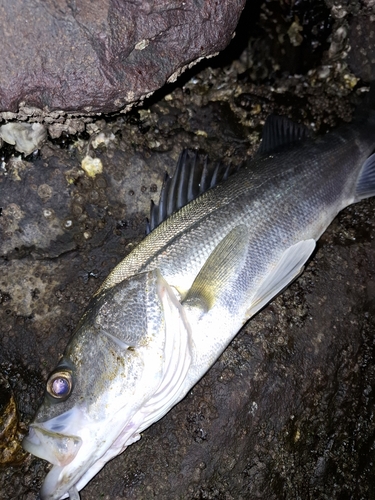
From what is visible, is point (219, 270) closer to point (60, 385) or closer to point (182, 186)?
point (182, 186)

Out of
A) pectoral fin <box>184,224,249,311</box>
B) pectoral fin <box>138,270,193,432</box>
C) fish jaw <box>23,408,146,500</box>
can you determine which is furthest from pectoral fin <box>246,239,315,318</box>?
fish jaw <box>23,408,146,500</box>

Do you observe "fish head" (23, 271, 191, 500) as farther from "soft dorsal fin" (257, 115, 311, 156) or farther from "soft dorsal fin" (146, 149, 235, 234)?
"soft dorsal fin" (257, 115, 311, 156)

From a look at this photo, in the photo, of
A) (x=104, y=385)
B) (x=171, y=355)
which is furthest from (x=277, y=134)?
(x=104, y=385)

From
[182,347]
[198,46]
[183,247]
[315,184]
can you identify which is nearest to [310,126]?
[315,184]

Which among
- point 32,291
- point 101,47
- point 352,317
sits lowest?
point 352,317

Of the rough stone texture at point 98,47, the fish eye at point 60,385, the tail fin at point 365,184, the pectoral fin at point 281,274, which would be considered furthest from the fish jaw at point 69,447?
the tail fin at point 365,184

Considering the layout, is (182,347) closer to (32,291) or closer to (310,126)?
(32,291)

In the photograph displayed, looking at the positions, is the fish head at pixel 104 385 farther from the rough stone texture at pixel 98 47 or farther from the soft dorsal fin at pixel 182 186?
the rough stone texture at pixel 98 47
